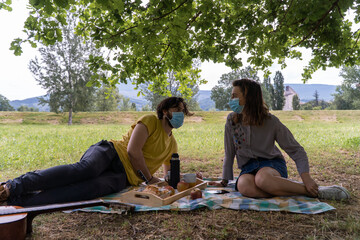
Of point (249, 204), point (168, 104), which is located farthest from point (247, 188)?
point (168, 104)

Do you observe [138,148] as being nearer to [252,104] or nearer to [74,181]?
[74,181]

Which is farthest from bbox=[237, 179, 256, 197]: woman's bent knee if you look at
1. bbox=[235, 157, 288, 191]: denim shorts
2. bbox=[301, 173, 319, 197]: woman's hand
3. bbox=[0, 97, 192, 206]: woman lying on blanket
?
bbox=[0, 97, 192, 206]: woman lying on blanket

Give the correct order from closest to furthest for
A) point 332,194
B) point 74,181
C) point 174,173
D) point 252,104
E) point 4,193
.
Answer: point 4,193 → point 74,181 → point 332,194 → point 252,104 → point 174,173

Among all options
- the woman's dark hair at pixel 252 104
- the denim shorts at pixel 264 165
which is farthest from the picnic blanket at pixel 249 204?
the woman's dark hair at pixel 252 104

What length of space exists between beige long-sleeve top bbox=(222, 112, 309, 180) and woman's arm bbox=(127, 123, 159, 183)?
1.10 metres

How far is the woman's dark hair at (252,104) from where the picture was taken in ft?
11.1

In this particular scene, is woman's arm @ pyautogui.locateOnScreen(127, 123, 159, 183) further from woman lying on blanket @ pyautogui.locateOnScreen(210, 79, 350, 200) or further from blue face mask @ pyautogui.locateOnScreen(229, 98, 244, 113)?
blue face mask @ pyautogui.locateOnScreen(229, 98, 244, 113)

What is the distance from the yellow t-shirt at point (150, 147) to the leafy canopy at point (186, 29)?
95 centimetres

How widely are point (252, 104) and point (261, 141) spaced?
0.49 meters

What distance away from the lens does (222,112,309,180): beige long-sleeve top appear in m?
3.27

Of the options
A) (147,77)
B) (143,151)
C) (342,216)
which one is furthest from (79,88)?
(342,216)

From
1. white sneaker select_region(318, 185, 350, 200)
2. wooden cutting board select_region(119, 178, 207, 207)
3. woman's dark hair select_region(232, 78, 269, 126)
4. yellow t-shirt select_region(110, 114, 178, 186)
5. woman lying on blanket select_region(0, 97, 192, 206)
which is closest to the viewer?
woman lying on blanket select_region(0, 97, 192, 206)

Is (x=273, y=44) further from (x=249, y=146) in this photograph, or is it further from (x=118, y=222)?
(x=118, y=222)

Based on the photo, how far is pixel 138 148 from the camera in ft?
11.6
